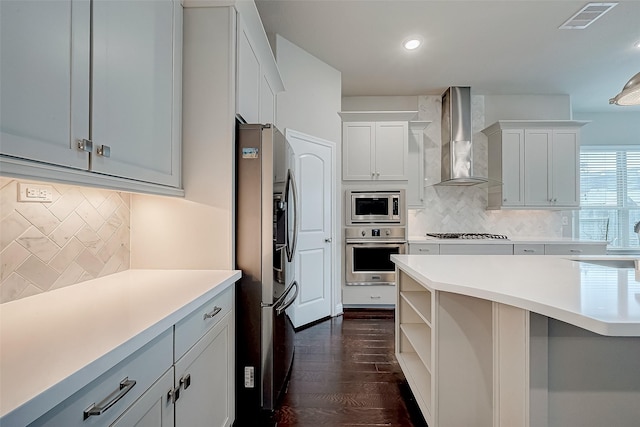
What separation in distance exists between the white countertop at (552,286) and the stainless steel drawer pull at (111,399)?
118cm

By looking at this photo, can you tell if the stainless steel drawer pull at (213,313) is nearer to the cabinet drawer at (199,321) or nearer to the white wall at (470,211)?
the cabinet drawer at (199,321)

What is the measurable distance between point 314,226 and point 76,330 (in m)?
2.59

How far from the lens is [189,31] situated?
163 cm

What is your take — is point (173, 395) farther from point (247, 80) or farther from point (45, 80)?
point (247, 80)

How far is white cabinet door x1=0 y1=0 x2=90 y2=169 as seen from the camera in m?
0.72

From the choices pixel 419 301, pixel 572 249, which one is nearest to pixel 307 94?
pixel 419 301

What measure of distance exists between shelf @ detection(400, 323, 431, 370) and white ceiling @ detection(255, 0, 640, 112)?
8.45ft

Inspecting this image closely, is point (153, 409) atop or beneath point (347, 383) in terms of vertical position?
atop

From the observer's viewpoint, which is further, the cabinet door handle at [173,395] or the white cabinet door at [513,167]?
the white cabinet door at [513,167]

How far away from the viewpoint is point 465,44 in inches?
123

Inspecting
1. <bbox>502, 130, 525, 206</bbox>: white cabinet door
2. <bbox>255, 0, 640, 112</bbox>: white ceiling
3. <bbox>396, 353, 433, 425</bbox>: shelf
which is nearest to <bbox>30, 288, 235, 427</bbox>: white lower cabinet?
<bbox>396, 353, 433, 425</bbox>: shelf

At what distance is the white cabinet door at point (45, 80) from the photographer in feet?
2.36

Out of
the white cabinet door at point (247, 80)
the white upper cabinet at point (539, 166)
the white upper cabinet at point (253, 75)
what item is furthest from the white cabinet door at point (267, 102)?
the white upper cabinet at point (539, 166)

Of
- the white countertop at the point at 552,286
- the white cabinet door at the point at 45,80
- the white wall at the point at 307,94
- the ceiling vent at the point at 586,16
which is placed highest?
the ceiling vent at the point at 586,16
